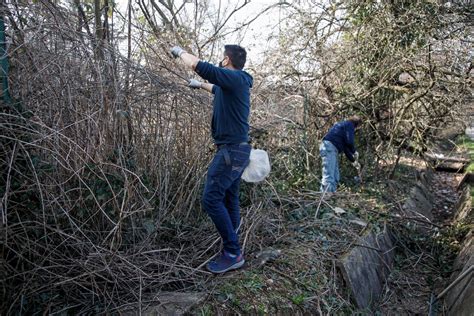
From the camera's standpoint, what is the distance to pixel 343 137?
8.45 meters

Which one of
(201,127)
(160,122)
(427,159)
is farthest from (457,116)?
(160,122)

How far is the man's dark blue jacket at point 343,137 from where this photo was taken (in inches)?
331

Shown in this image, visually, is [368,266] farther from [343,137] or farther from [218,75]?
[218,75]

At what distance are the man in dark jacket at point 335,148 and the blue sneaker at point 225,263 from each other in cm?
406

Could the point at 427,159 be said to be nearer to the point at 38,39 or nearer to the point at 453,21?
the point at 453,21

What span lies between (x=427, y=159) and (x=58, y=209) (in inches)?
363

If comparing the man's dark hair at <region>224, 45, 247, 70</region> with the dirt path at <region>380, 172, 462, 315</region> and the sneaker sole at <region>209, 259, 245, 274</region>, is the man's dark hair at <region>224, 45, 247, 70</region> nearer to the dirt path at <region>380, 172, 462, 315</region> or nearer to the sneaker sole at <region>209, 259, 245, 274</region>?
the sneaker sole at <region>209, 259, 245, 274</region>

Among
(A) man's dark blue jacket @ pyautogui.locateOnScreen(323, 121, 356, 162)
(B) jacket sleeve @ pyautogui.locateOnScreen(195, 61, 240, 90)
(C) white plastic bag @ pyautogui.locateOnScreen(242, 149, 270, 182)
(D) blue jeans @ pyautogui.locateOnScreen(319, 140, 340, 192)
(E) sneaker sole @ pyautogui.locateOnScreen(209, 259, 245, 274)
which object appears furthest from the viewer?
(A) man's dark blue jacket @ pyautogui.locateOnScreen(323, 121, 356, 162)

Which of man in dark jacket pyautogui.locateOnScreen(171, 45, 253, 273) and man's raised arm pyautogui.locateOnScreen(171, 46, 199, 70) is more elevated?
man's raised arm pyautogui.locateOnScreen(171, 46, 199, 70)

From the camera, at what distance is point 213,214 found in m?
4.24

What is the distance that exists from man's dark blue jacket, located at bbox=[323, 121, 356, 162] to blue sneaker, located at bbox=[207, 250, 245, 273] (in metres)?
4.55

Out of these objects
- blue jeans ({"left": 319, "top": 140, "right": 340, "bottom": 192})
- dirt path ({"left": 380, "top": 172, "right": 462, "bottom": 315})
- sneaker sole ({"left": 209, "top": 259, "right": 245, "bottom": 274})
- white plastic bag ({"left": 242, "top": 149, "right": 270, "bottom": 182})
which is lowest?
dirt path ({"left": 380, "top": 172, "right": 462, "bottom": 315})

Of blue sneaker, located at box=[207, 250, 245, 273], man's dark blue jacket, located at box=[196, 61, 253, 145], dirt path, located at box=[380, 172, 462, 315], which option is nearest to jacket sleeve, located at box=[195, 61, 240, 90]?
man's dark blue jacket, located at box=[196, 61, 253, 145]

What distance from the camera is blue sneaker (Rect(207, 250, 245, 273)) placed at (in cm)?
436
